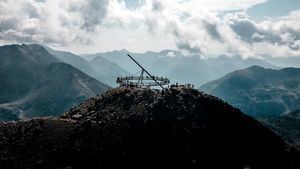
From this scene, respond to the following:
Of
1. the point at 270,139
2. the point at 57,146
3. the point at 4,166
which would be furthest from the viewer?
the point at 270,139

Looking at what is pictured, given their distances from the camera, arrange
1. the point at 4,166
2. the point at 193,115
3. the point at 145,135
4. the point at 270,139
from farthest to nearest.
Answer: the point at 270,139 → the point at 193,115 → the point at 145,135 → the point at 4,166

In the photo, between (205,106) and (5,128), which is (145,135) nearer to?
(205,106)

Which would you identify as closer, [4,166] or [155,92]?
[4,166]

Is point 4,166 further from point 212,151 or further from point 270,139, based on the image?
point 270,139

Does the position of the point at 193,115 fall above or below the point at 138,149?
above

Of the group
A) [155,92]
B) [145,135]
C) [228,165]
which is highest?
[155,92]

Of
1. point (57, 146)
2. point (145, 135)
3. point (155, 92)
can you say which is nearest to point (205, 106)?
point (155, 92)
